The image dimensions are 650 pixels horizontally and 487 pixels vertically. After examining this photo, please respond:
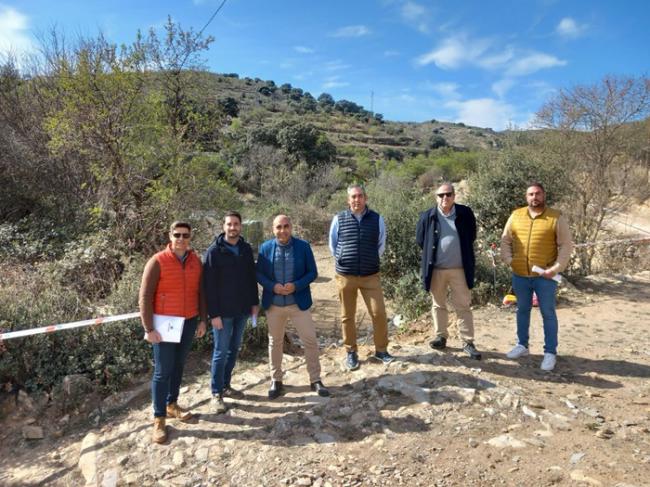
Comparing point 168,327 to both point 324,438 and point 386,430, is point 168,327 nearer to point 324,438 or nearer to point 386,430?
point 324,438

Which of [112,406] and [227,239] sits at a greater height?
[227,239]

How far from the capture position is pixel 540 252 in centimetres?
412

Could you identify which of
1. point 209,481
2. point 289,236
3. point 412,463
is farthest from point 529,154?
point 209,481

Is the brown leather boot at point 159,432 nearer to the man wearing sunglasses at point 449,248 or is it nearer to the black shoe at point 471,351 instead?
the man wearing sunglasses at point 449,248

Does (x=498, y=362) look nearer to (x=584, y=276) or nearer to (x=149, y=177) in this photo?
(x=584, y=276)

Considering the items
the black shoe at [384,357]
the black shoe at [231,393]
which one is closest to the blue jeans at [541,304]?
the black shoe at [384,357]

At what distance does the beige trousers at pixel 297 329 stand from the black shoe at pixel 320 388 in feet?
0.13

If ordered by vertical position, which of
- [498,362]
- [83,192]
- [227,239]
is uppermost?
[83,192]

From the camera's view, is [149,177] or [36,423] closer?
[36,423]

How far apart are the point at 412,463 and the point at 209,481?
1.45 m

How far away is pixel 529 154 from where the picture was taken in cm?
855

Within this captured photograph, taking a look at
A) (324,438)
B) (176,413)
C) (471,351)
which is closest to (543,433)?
(471,351)

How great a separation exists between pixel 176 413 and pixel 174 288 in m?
1.17

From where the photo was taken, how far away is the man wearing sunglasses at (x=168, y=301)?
10.7ft
